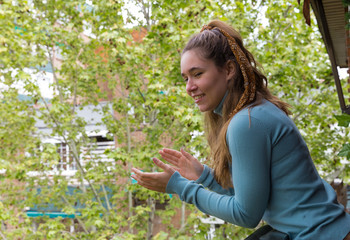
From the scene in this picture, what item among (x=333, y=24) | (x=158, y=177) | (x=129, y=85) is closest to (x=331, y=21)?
→ (x=333, y=24)

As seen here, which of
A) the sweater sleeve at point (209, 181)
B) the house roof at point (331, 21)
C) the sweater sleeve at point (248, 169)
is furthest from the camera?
the house roof at point (331, 21)

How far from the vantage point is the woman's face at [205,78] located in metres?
1.55

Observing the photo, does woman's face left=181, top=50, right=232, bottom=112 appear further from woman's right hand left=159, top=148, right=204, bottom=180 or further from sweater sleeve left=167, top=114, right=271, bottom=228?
woman's right hand left=159, top=148, right=204, bottom=180

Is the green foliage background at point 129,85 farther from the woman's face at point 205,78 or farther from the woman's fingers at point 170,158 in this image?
the woman's face at point 205,78

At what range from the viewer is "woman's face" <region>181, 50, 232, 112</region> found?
1.55m

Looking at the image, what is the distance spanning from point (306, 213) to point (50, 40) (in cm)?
749

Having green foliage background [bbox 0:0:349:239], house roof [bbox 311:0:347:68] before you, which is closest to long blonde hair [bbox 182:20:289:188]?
house roof [bbox 311:0:347:68]

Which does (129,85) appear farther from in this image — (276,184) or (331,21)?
(276,184)

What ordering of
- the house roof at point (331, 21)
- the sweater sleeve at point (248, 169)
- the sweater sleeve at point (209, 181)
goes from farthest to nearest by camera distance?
the house roof at point (331, 21)
the sweater sleeve at point (209, 181)
the sweater sleeve at point (248, 169)

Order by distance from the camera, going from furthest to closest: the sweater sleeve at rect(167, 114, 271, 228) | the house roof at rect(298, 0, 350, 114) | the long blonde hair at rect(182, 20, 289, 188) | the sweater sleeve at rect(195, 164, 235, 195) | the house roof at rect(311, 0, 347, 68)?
the house roof at rect(311, 0, 347, 68) → the house roof at rect(298, 0, 350, 114) → the sweater sleeve at rect(195, 164, 235, 195) → the long blonde hair at rect(182, 20, 289, 188) → the sweater sleeve at rect(167, 114, 271, 228)

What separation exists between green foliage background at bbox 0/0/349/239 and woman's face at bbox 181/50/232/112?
4.52m

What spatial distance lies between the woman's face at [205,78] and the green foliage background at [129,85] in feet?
14.8

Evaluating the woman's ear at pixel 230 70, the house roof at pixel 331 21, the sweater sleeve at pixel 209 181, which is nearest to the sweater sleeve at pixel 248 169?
the woman's ear at pixel 230 70

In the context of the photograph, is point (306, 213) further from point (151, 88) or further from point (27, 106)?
point (27, 106)
